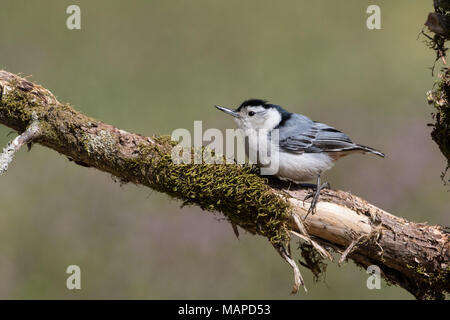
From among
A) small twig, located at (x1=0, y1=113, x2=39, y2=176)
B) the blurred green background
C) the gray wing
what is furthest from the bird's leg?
small twig, located at (x1=0, y1=113, x2=39, y2=176)

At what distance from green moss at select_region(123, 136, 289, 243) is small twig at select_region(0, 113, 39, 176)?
66 cm

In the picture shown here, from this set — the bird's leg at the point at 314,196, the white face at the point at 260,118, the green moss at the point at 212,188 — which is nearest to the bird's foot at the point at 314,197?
the bird's leg at the point at 314,196

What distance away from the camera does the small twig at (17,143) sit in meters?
4.04

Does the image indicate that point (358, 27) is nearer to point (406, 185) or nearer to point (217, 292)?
point (406, 185)

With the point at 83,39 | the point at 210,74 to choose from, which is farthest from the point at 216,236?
the point at 83,39

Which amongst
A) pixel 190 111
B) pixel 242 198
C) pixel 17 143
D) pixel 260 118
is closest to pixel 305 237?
Answer: pixel 242 198

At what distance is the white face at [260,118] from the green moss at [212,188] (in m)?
0.74

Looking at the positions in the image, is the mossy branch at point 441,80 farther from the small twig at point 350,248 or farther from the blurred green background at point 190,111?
the blurred green background at point 190,111

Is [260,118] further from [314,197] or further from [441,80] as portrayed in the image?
[441,80]

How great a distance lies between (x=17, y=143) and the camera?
13.6ft

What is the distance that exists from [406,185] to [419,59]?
3.21m

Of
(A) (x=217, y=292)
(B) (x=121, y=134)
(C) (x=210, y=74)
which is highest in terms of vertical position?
(C) (x=210, y=74)

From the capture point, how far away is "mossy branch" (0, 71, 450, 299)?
14.2ft

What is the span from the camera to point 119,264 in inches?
278
